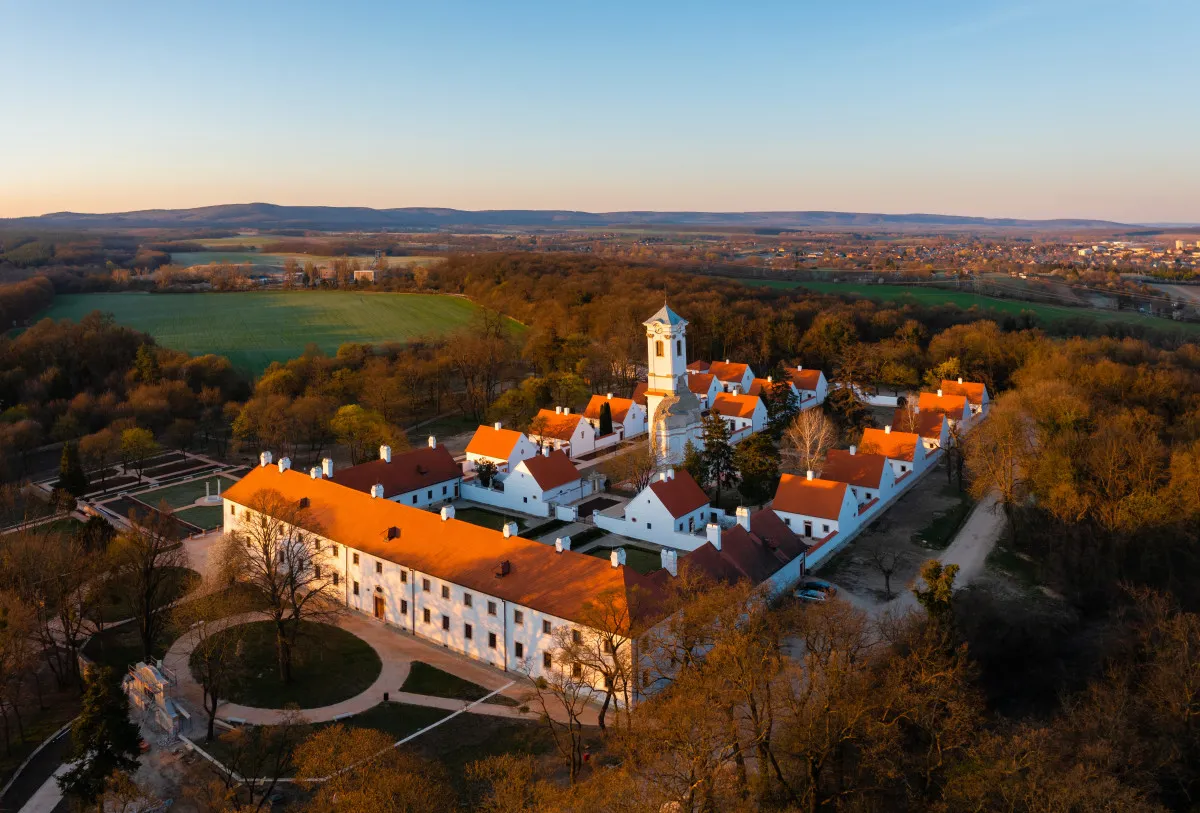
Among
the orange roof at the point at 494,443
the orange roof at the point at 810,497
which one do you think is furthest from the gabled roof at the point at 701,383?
the orange roof at the point at 810,497

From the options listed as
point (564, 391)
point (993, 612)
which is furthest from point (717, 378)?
point (993, 612)

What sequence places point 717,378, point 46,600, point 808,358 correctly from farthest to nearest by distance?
point 808,358 < point 717,378 < point 46,600

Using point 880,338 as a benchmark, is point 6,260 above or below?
above

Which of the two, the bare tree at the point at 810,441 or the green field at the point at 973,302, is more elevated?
the green field at the point at 973,302

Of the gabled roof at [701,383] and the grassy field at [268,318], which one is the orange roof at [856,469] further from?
the grassy field at [268,318]

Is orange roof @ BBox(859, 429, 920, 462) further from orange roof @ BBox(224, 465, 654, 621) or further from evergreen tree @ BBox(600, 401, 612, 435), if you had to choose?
orange roof @ BBox(224, 465, 654, 621)

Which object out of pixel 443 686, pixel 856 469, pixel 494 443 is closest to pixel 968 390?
pixel 856 469

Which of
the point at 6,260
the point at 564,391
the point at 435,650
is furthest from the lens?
the point at 6,260

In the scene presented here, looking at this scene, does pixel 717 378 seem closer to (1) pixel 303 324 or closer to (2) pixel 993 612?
(2) pixel 993 612
